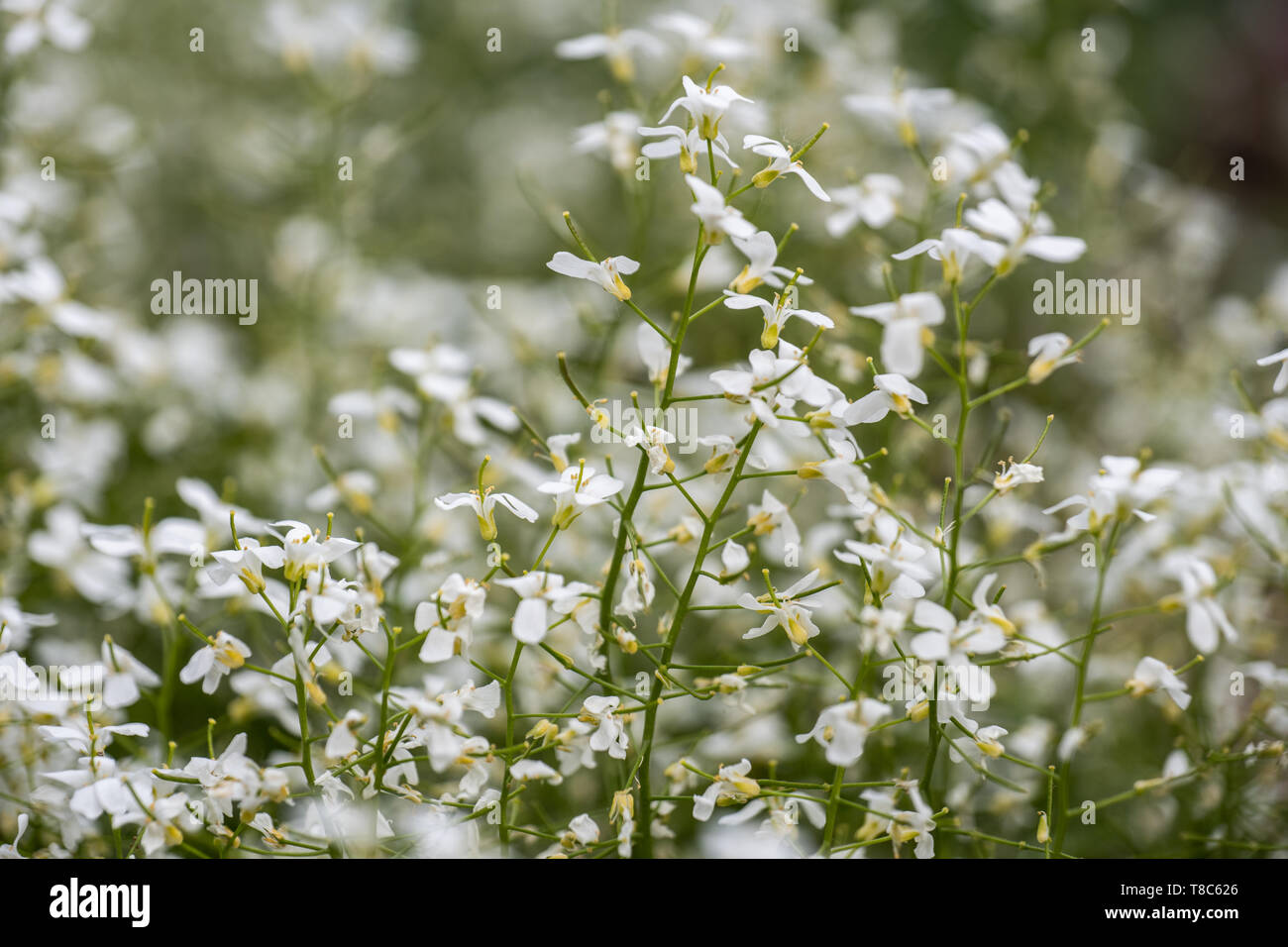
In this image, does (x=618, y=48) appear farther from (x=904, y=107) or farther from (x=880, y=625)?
(x=880, y=625)

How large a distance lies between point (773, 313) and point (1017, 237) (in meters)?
0.28

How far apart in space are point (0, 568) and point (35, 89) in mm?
1362

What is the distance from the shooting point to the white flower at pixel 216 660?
3.67 feet

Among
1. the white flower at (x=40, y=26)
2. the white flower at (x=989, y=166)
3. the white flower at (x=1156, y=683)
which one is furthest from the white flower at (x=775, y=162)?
the white flower at (x=40, y=26)

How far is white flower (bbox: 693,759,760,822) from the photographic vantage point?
1073 millimetres

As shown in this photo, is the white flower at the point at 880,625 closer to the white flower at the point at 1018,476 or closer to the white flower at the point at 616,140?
the white flower at the point at 1018,476

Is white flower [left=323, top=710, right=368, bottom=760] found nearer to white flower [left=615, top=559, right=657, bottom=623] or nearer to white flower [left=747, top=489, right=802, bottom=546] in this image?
white flower [left=615, top=559, right=657, bottom=623]

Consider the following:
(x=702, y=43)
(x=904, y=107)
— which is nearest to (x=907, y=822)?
(x=904, y=107)

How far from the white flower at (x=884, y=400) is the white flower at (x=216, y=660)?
0.71 metres

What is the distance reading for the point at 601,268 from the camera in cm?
108

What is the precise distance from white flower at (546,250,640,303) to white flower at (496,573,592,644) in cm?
31
